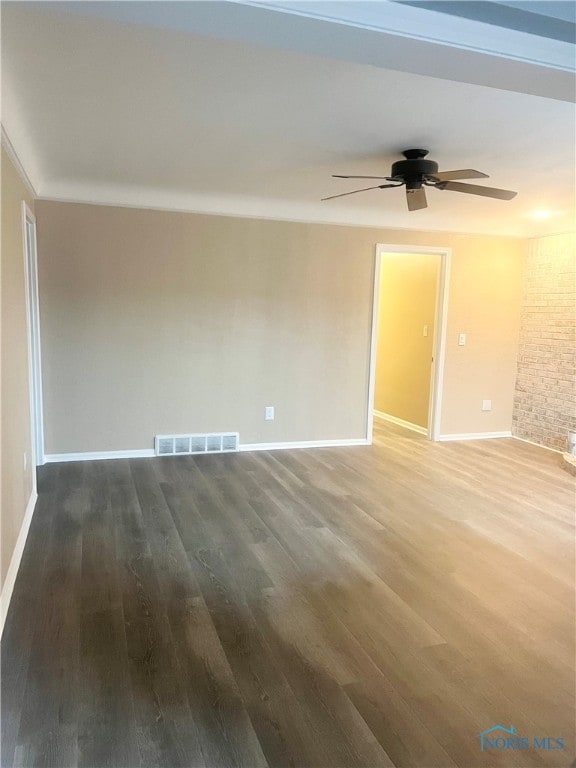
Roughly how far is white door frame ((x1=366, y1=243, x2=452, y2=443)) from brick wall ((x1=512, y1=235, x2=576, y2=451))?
1042 millimetres

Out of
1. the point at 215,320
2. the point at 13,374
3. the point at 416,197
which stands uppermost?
the point at 416,197

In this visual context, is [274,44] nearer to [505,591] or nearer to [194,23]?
[194,23]

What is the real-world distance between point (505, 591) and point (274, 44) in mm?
2691

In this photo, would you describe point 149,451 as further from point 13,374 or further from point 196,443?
point 13,374

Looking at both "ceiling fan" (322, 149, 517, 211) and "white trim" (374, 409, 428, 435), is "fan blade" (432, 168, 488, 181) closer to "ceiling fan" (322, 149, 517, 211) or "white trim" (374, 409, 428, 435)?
"ceiling fan" (322, 149, 517, 211)

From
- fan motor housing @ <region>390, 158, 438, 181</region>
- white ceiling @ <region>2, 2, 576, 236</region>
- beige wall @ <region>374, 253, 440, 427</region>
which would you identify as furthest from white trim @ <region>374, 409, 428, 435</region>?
fan motor housing @ <region>390, 158, 438, 181</region>

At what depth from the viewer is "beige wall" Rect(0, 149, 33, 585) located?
2605 millimetres

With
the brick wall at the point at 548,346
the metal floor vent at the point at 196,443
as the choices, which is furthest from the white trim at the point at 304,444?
the brick wall at the point at 548,346

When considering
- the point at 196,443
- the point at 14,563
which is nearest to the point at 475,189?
the point at 196,443

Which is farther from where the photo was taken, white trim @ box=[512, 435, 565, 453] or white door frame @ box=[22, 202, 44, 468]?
white trim @ box=[512, 435, 565, 453]

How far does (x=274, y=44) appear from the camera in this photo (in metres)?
1.32

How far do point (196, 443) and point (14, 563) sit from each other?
2.44 metres

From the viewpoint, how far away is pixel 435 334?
5809 mm

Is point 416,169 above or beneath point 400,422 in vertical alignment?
above
